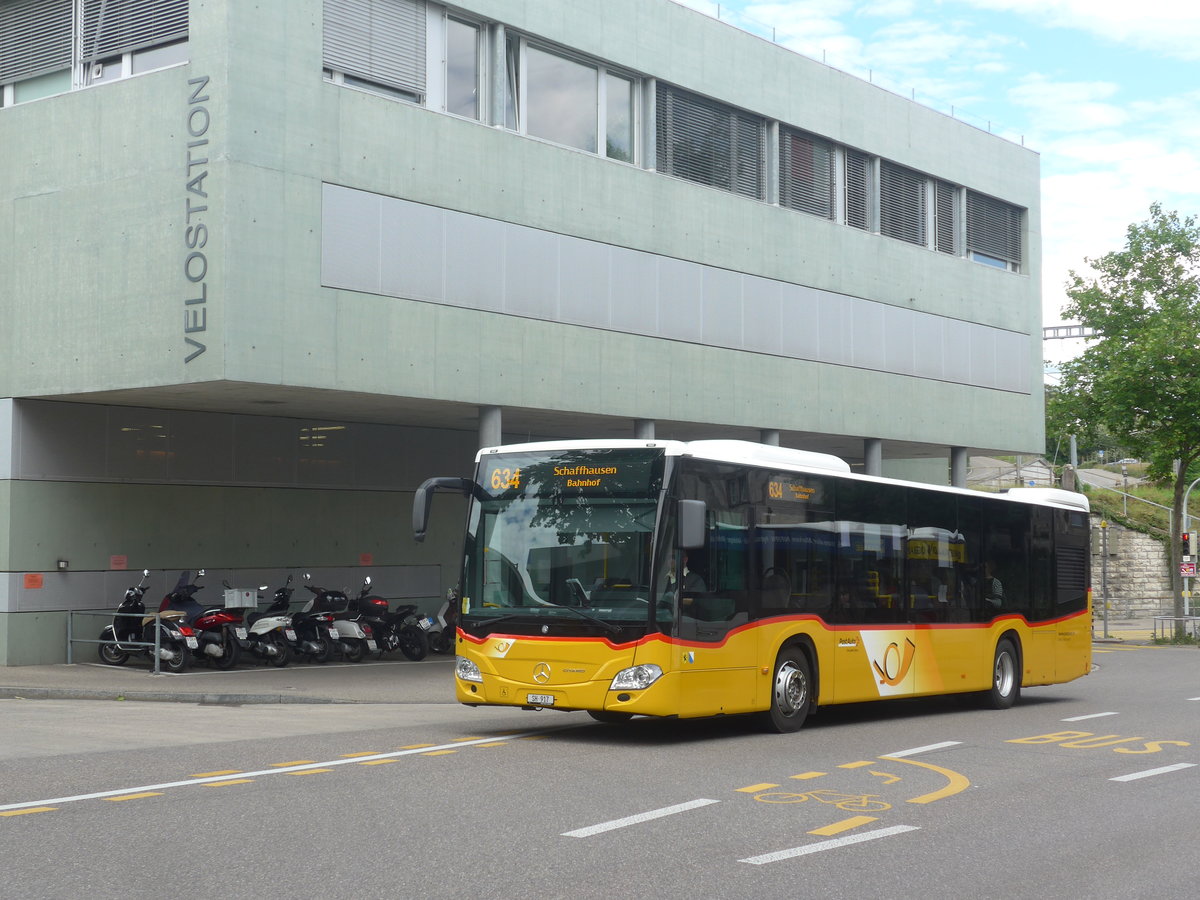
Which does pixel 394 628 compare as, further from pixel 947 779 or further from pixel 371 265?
pixel 947 779

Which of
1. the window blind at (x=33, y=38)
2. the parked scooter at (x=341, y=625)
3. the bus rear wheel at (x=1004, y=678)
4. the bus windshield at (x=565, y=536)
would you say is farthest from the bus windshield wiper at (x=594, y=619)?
the window blind at (x=33, y=38)

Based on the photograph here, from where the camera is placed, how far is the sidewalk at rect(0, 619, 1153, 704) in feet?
62.1

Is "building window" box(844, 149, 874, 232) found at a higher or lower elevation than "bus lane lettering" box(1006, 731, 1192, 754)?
higher

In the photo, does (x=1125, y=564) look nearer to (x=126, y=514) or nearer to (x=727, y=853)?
(x=126, y=514)

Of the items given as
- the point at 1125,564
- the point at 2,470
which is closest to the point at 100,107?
the point at 2,470

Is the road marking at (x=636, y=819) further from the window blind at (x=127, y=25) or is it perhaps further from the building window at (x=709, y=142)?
the building window at (x=709, y=142)

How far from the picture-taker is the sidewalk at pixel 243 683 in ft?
62.1

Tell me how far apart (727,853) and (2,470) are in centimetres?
1790

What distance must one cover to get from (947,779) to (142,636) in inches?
589

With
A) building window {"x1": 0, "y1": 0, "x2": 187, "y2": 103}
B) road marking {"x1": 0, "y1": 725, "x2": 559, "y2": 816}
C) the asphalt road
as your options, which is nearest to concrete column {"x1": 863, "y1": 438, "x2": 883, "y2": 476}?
the asphalt road

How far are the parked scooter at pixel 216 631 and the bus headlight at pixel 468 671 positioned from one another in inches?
370

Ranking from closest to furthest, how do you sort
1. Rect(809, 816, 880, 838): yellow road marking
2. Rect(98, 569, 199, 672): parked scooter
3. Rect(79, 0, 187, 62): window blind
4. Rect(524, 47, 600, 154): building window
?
Rect(809, 816, 880, 838): yellow road marking < Rect(79, 0, 187, 62): window blind < Rect(98, 569, 199, 672): parked scooter < Rect(524, 47, 600, 154): building window

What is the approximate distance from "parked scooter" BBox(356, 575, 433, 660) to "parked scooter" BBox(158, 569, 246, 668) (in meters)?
3.20

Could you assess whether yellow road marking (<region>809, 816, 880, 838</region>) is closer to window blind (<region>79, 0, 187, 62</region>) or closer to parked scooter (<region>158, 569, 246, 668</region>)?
parked scooter (<region>158, 569, 246, 668</region>)
